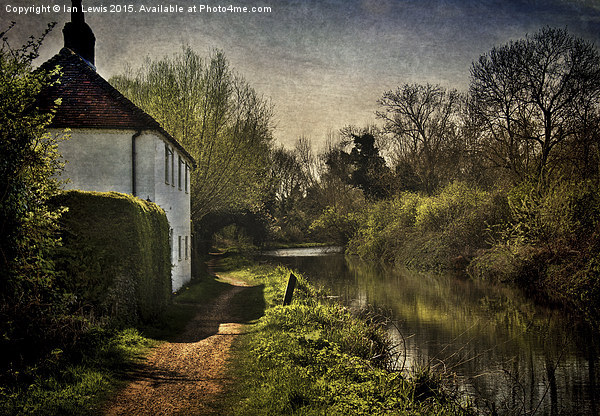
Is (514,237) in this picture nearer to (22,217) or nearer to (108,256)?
(108,256)

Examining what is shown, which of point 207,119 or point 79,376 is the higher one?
point 207,119

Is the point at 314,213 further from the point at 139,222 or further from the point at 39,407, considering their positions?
the point at 39,407

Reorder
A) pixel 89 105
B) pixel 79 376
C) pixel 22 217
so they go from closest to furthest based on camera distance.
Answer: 1. pixel 79 376
2. pixel 22 217
3. pixel 89 105

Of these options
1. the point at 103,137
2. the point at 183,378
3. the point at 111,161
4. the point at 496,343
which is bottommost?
the point at 496,343

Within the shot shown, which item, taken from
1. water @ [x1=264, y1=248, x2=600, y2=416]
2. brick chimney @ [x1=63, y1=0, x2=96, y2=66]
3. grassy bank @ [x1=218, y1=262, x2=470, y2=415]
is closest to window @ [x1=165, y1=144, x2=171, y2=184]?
brick chimney @ [x1=63, y1=0, x2=96, y2=66]

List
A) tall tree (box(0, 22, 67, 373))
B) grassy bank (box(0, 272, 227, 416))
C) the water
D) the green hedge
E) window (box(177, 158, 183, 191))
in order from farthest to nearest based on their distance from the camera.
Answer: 1. window (box(177, 158, 183, 191))
2. the green hedge
3. the water
4. tall tree (box(0, 22, 67, 373))
5. grassy bank (box(0, 272, 227, 416))

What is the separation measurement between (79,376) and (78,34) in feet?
53.1

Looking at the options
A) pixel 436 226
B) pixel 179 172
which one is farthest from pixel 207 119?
pixel 436 226

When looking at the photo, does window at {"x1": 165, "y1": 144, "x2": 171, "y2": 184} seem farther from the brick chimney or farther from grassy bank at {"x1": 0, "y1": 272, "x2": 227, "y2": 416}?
grassy bank at {"x1": 0, "y1": 272, "x2": 227, "y2": 416}

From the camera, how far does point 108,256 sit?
10.5m

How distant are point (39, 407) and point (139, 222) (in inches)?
247

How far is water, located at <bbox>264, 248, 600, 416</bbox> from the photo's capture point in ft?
28.9

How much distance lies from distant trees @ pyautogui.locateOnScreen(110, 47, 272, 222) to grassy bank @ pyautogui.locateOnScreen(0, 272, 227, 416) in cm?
1627

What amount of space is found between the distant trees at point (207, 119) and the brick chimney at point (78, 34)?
553cm
